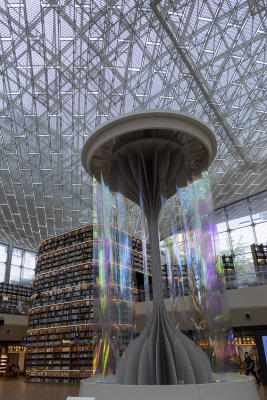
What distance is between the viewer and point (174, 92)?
687 inches

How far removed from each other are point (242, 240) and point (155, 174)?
77.5 feet

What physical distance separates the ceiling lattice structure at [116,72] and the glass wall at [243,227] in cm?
557

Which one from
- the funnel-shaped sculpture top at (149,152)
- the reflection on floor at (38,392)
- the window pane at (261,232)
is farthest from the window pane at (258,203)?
the funnel-shaped sculpture top at (149,152)

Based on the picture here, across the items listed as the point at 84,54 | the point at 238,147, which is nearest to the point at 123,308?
the point at 84,54

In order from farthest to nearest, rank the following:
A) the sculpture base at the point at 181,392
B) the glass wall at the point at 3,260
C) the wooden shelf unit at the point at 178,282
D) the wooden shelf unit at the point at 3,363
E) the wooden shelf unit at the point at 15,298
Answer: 1. the glass wall at the point at 3,260
2. the wooden shelf unit at the point at 15,298
3. the wooden shelf unit at the point at 3,363
4. the wooden shelf unit at the point at 178,282
5. the sculpture base at the point at 181,392

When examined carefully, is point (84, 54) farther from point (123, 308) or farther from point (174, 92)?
point (123, 308)

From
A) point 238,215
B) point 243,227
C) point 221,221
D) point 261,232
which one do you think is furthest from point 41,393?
point 221,221

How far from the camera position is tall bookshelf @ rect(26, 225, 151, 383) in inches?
592

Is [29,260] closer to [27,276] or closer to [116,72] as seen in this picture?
[27,276]

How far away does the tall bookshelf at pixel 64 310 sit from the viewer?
1503 cm

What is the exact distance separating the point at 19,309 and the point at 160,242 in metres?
19.4

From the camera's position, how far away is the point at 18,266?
1529 inches

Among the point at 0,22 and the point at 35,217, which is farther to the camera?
the point at 35,217

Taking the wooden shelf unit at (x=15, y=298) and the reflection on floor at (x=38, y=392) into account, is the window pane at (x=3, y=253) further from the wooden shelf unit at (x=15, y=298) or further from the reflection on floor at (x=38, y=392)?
the reflection on floor at (x=38, y=392)
